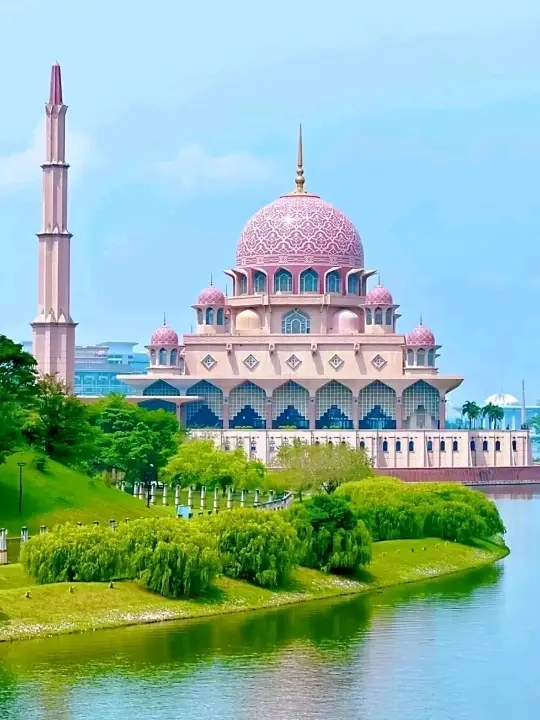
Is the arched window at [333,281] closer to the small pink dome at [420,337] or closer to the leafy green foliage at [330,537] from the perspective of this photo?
the small pink dome at [420,337]

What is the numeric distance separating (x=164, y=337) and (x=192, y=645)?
3172 inches

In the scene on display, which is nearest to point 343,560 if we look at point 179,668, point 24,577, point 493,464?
point 24,577

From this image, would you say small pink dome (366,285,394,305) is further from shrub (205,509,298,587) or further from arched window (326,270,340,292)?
shrub (205,509,298,587)

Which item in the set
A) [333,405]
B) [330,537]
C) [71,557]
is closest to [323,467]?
[333,405]

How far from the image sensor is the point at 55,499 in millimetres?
61844

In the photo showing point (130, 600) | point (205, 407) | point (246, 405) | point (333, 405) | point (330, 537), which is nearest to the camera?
point (130, 600)

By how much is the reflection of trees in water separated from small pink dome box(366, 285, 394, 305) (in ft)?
236

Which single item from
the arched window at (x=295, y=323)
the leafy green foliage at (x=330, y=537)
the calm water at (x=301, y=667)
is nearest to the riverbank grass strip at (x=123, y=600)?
the leafy green foliage at (x=330, y=537)

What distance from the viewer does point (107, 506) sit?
63562mm

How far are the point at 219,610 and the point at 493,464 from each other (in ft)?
237

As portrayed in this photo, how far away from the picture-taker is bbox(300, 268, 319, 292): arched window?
129250 millimetres

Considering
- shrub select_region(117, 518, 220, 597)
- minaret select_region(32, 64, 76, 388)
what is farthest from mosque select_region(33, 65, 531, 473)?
shrub select_region(117, 518, 220, 597)

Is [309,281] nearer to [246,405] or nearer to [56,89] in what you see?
[246,405]

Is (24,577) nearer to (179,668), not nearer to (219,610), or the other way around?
(219,610)
